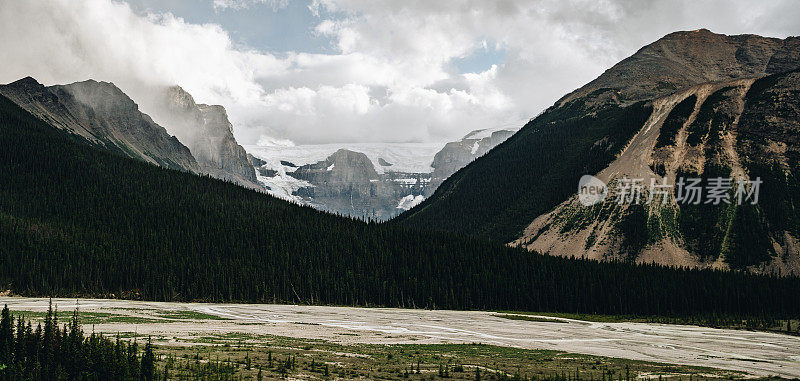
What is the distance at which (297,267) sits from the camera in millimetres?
156250

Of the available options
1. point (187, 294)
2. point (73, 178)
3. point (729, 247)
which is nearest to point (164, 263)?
point (187, 294)

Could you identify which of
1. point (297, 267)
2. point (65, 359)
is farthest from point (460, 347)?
point (297, 267)

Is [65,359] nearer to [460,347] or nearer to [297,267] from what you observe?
[460,347]

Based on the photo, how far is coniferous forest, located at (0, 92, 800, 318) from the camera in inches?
5349

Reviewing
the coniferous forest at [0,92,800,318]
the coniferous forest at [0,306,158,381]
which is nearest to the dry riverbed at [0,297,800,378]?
the coniferous forest at [0,306,158,381]

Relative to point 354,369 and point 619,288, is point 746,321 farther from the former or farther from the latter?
point 354,369

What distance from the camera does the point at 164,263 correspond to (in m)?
144

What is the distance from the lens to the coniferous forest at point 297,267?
135875 millimetres

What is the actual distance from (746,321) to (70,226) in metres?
168

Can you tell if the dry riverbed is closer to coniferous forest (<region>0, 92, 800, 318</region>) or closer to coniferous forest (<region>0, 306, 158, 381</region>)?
coniferous forest (<region>0, 306, 158, 381</region>)

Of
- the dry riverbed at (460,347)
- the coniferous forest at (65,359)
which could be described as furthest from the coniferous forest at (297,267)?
the coniferous forest at (65,359)

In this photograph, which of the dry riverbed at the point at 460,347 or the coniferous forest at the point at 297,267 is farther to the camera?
the coniferous forest at the point at 297,267

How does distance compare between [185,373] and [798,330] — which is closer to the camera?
[185,373]

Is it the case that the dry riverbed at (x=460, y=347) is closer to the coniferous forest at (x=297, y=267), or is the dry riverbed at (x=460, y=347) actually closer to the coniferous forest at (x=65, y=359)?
the coniferous forest at (x=65, y=359)
